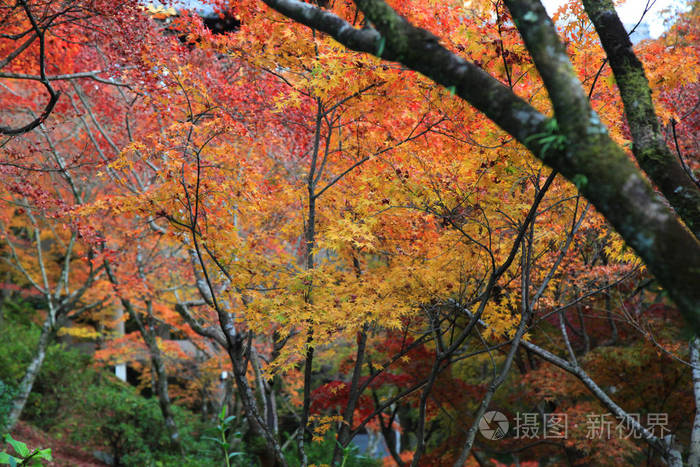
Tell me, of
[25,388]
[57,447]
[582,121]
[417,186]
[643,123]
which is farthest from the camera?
[57,447]

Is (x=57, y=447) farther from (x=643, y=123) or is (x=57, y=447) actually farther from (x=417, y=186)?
(x=643, y=123)

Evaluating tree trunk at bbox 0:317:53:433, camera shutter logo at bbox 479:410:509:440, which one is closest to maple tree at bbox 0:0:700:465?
camera shutter logo at bbox 479:410:509:440

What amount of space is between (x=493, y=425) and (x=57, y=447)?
1025 centimetres

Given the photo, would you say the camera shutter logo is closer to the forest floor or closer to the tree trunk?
the forest floor

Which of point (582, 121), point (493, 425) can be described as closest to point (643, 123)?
point (582, 121)

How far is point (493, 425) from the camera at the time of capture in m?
9.14

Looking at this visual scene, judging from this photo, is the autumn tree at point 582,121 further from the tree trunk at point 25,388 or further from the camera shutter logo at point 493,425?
the tree trunk at point 25,388

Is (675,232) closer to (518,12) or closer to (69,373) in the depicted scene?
(518,12)

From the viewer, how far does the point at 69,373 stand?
13.0 m

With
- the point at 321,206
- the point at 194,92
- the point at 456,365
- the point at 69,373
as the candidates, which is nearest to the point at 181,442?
the point at 69,373

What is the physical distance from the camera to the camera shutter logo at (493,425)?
8.61m

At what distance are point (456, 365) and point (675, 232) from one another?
11447mm

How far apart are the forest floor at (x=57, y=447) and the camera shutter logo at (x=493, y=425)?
8.94m

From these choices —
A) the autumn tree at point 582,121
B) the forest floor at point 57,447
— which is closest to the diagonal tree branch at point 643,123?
the autumn tree at point 582,121
